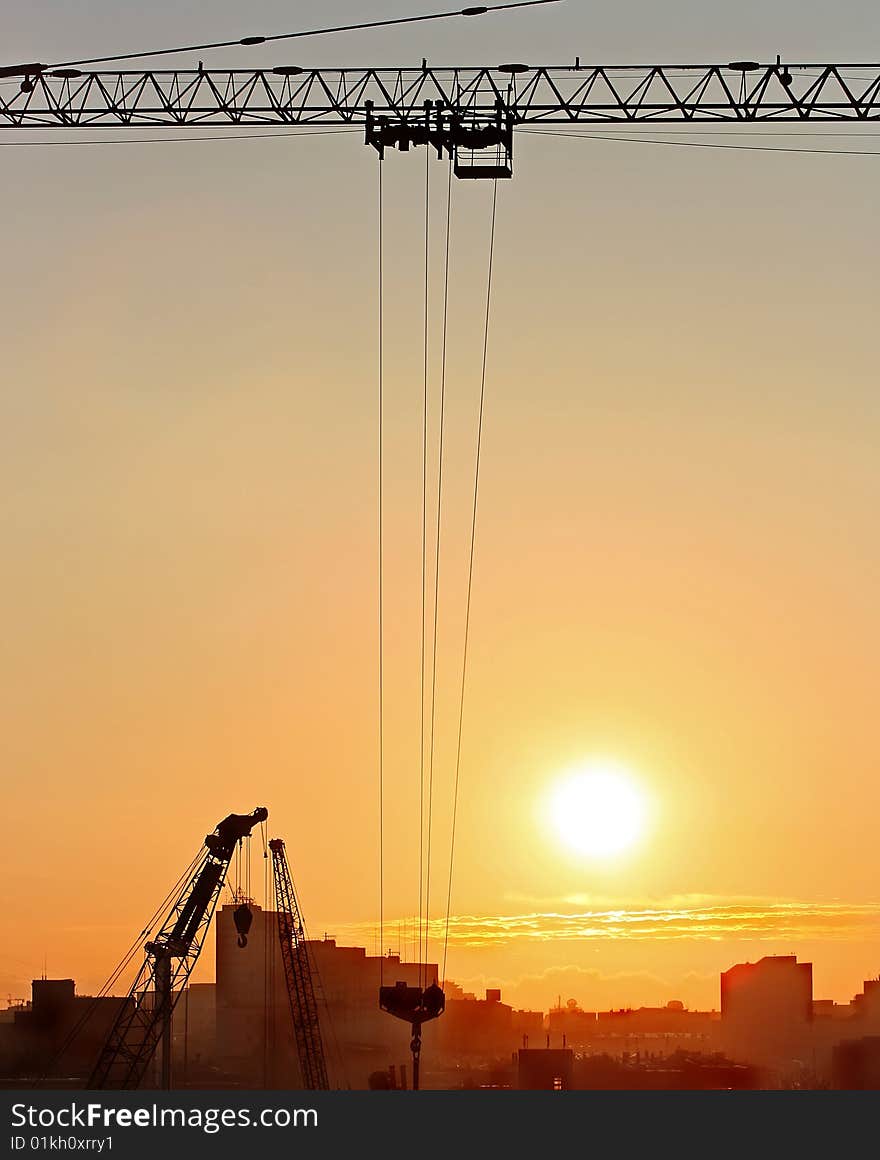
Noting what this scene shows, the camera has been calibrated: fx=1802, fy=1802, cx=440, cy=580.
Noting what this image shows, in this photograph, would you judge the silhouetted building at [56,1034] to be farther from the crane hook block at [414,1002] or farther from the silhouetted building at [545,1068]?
the crane hook block at [414,1002]

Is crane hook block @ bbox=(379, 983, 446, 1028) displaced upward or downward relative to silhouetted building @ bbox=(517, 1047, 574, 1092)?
downward

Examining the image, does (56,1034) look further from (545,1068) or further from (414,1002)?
(414,1002)

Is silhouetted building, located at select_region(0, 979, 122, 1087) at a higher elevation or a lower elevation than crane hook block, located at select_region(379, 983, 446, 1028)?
higher

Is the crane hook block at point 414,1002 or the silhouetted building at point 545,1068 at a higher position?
the silhouetted building at point 545,1068

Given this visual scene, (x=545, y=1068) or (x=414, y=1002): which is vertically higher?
(x=545, y=1068)

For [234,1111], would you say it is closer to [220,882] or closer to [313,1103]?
[313,1103]

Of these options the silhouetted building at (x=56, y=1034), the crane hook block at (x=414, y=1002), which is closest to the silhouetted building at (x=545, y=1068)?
the silhouetted building at (x=56, y=1034)

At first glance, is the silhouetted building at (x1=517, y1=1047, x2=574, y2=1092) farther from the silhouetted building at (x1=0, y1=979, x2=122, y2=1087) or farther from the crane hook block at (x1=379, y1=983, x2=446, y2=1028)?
the crane hook block at (x1=379, y1=983, x2=446, y2=1028)

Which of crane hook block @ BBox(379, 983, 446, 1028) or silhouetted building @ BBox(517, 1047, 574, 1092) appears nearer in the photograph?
crane hook block @ BBox(379, 983, 446, 1028)

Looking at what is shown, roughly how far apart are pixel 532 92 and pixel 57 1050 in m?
133

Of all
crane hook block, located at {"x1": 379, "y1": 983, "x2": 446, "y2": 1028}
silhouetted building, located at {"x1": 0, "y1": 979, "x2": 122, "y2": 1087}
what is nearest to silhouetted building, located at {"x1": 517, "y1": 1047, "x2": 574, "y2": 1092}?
silhouetted building, located at {"x1": 0, "y1": 979, "x2": 122, "y2": 1087}

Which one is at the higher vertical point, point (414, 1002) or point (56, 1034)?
point (56, 1034)

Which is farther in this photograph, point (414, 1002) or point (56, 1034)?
point (56, 1034)

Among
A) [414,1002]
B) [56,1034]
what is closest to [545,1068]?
[56,1034]
